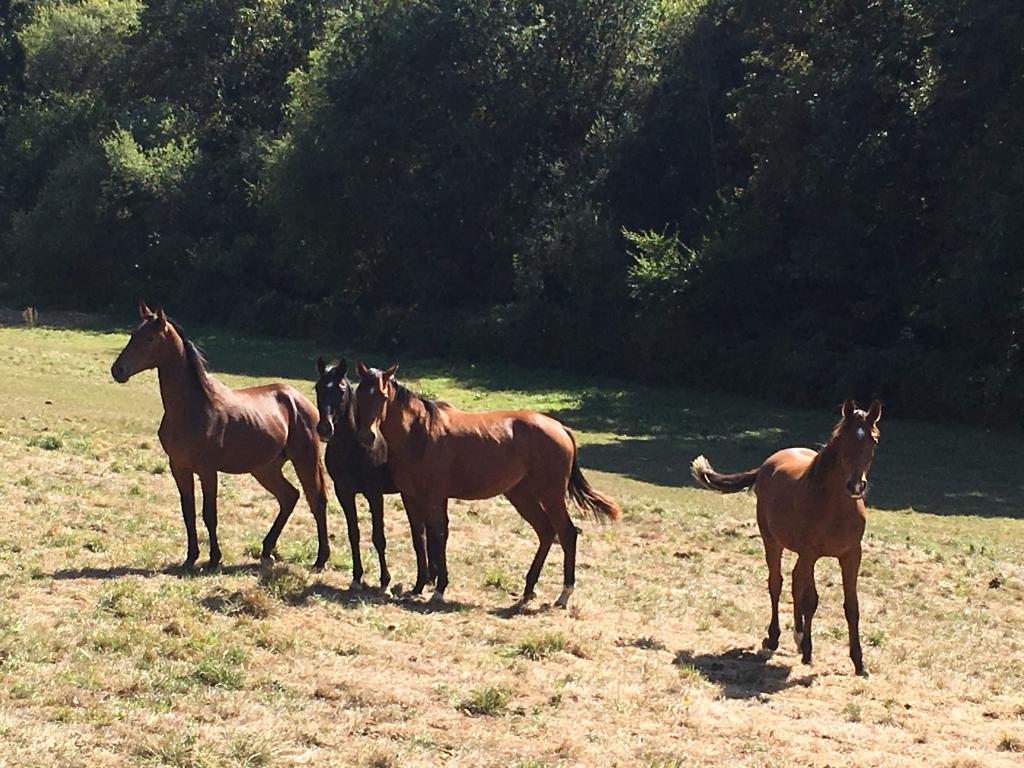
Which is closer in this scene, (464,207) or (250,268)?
(464,207)

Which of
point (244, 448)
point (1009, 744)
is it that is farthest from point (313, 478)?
point (1009, 744)

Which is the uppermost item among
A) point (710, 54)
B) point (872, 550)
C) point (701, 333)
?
point (710, 54)

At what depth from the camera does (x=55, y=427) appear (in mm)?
20281

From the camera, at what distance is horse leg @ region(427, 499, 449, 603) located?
37.2 ft

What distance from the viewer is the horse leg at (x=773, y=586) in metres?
10.6

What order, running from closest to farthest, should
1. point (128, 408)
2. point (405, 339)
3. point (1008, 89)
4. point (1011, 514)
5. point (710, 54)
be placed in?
1. point (1011, 514)
2. point (128, 408)
3. point (1008, 89)
4. point (710, 54)
5. point (405, 339)

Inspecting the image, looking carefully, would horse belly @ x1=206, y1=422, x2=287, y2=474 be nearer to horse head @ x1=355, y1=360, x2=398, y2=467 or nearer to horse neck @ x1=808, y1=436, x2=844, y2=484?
horse head @ x1=355, y1=360, x2=398, y2=467

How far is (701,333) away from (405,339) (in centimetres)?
1182

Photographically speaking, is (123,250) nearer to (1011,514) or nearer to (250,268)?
(250,268)

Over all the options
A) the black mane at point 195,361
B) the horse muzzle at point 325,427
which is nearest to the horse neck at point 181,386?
the black mane at point 195,361

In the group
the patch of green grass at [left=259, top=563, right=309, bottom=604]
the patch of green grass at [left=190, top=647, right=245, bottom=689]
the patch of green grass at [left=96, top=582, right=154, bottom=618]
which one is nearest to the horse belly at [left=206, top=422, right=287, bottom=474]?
the patch of green grass at [left=259, top=563, right=309, bottom=604]

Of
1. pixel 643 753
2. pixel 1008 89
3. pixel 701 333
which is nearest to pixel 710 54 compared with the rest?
pixel 701 333

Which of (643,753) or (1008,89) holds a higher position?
(1008,89)

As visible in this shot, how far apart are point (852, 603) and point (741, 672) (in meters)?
1.14
